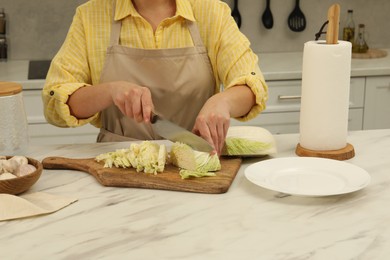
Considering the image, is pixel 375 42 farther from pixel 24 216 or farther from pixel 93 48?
pixel 24 216

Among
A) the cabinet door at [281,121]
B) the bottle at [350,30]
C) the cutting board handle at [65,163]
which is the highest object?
the bottle at [350,30]

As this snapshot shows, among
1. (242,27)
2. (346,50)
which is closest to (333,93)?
(346,50)

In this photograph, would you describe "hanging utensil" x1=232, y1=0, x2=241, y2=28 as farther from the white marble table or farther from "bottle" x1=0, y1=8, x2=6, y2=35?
the white marble table

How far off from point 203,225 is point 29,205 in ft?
1.14

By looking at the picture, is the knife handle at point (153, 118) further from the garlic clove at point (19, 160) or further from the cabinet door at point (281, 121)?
the cabinet door at point (281, 121)

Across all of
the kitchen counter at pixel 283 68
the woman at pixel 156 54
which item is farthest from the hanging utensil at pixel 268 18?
the woman at pixel 156 54

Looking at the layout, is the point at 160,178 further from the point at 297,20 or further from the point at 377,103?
the point at 297,20

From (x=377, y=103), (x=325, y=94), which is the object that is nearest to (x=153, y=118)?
(x=325, y=94)

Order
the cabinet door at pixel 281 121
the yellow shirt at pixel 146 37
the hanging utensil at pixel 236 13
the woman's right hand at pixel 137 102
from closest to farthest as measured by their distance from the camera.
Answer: the woman's right hand at pixel 137 102
the yellow shirt at pixel 146 37
the cabinet door at pixel 281 121
the hanging utensil at pixel 236 13

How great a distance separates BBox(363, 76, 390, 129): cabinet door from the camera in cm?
291

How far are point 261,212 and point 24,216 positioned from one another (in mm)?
461

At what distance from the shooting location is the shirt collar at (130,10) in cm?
179

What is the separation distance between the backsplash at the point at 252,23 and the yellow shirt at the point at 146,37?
1.49 meters

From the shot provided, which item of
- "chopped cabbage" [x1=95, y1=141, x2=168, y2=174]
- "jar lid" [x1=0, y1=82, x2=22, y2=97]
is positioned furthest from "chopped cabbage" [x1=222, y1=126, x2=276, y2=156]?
"jar lid" [x1=0, y1=82, x2=22, y2=97]
